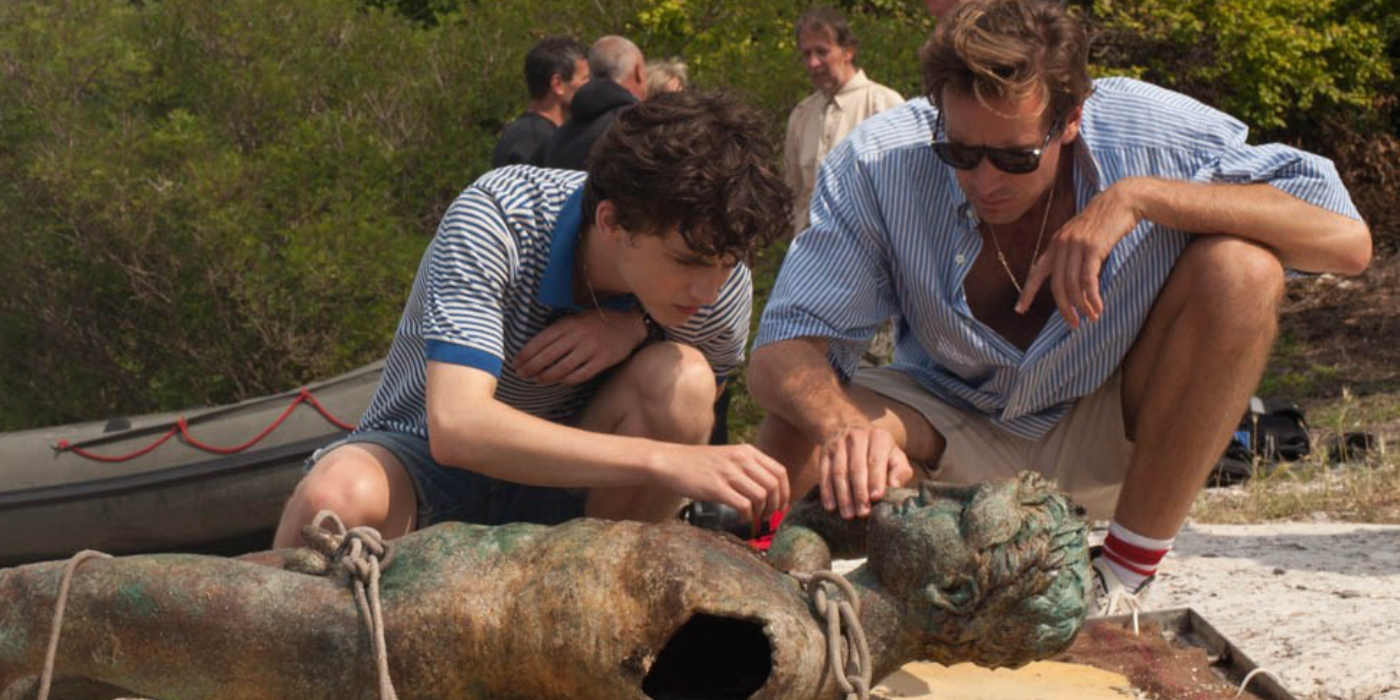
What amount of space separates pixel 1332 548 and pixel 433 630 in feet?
8.73

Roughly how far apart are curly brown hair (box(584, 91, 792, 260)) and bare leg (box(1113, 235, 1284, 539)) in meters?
0.97

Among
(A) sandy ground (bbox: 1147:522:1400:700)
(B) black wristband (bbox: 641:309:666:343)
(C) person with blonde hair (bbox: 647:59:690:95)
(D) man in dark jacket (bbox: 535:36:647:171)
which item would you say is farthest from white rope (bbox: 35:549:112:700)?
(C) person with blonde hair (bbox: 647:59:690:95)

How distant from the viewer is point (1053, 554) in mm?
2354

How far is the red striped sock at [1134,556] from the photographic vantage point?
3400mm

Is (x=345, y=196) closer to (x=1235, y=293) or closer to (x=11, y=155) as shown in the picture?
(x=11, y=155)

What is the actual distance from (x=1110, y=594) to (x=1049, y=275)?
26.5 inches

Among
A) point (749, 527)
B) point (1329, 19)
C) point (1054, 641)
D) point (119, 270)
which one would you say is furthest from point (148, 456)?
point (1329, 19)

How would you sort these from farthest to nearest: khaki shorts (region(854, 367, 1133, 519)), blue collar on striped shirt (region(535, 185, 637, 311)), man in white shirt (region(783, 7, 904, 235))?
man in white shirt (region(783, 7, 904, 235)) → khaki shorts (region(854, 367, 1133, 519)) → blue collar on striped shirt (region(535, 185, 637, 311))

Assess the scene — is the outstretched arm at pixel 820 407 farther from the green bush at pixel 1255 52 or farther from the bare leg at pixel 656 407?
the green bush at pixel 1255 52

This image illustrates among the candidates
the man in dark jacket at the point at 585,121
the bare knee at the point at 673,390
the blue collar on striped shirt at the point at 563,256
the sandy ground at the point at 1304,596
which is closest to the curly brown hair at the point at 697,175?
the blue collar on striped shirt at the point at 563,256

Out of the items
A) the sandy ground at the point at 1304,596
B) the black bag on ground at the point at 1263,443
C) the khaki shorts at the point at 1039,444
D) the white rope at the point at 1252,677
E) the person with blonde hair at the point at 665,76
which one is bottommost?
the black bag on ground at the point at 1263,443

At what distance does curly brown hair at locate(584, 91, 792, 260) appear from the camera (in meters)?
2.85

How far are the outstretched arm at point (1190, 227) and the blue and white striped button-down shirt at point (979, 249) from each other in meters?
0.08

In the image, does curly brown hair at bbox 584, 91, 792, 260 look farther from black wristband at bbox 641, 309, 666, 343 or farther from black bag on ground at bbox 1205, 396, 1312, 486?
black bag on ground at bbox 1205, 396, 1312, 486
